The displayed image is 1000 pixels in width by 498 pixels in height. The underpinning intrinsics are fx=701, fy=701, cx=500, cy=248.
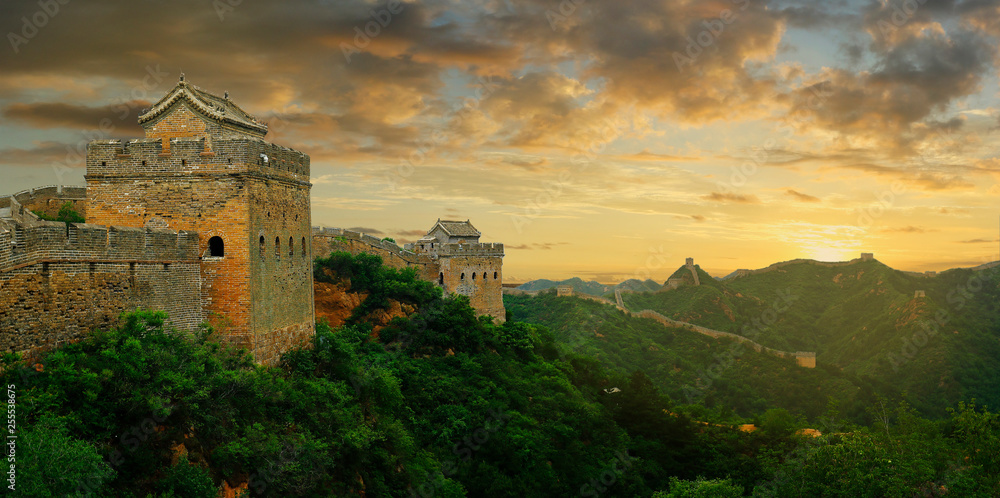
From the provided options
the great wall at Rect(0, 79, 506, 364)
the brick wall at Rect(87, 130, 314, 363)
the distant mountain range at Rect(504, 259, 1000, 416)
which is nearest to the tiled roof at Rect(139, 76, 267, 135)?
the great wall at Rect(0, 79, 506, 364)

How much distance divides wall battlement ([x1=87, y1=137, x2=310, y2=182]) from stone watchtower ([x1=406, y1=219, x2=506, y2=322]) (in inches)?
937

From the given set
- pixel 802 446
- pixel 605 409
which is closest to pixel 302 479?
pixel 605 409

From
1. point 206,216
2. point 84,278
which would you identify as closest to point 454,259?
point 206,216

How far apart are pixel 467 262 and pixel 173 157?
2555 cm

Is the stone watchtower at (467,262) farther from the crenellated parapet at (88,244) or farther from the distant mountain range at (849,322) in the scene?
the crenellated parapet at (88,244)

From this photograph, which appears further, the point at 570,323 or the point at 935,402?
the point at 570,323

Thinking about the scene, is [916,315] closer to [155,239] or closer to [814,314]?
[814,314]

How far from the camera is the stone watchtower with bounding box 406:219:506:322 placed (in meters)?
41.4

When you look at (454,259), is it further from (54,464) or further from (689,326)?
(689,326)

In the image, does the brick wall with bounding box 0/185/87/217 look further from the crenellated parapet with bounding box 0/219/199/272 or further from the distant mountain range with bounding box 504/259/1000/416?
the distant mountain range with bounding box 504/259/1000/416

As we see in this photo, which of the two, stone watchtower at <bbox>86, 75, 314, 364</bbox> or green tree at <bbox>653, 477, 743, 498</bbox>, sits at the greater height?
stone watchtower at <bbox>86, 75, 314, 364</bbox>

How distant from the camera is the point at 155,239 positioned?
1656cm

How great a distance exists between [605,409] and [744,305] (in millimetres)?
61206

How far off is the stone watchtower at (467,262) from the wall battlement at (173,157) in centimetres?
2379
